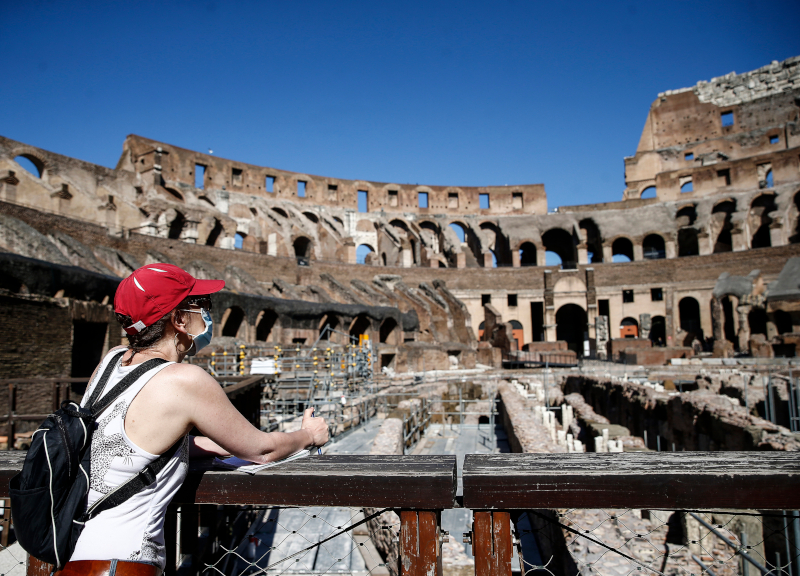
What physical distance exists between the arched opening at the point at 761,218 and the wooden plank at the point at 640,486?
4505 centimetres

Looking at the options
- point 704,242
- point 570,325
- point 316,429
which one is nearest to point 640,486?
point 316,429

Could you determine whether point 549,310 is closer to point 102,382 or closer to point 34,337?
point 34,337

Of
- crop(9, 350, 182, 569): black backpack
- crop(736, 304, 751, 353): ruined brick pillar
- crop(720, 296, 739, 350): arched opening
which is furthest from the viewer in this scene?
crop(720, 296, 739, 350): arched opening

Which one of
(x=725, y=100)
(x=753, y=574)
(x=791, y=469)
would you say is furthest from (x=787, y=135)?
(x=791, y=469)

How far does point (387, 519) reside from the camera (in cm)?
568

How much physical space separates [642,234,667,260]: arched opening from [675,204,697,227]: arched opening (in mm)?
1927

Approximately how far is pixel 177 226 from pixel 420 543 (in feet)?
119

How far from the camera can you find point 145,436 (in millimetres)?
1514

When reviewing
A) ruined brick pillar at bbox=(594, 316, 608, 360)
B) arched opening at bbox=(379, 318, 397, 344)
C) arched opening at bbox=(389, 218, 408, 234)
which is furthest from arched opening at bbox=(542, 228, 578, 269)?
arched opening at bbox=(379, 318, 397, 344)

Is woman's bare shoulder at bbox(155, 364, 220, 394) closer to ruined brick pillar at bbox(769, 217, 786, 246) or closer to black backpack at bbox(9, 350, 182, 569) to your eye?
black backpack at bbox(9, 350, 182, 569)

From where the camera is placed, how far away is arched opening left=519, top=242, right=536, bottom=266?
44.5 m

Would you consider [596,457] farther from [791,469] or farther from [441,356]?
[441,356]

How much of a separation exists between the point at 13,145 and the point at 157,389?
113ft

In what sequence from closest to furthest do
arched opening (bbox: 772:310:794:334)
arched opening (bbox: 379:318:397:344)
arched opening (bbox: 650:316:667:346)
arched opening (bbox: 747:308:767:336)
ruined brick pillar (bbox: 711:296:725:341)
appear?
arched opening (bbox: 772:310:794:334), arched opening (bbox: 379:318:397:344), ruined brick pillar (bbox: 711:296:725:341), arched opening (bbox: 747:308:767:336), arched opening (bbox: 650:316:667:346)
